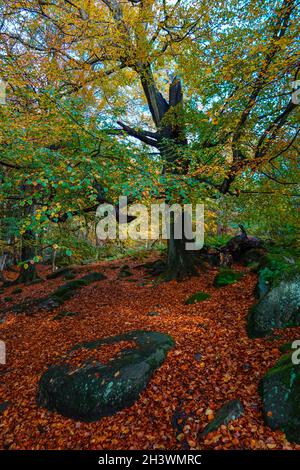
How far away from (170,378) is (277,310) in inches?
101

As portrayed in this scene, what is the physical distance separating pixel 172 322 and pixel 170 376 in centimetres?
200

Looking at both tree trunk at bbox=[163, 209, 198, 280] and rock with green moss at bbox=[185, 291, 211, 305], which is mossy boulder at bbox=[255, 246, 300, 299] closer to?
rock with green moss at bbox=[185, 291, 211, 305]

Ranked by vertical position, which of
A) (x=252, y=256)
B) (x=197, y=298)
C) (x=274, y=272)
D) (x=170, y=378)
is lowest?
(x=170, y=378)

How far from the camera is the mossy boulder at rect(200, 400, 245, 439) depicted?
3.04 meters

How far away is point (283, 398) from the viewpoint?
300 cm

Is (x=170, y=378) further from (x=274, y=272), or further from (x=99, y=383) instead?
(x=274, y=272)

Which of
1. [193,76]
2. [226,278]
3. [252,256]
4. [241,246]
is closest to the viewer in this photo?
[193,76]

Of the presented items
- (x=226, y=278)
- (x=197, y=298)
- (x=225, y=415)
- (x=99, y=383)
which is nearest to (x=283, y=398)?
(x=225, y=415)

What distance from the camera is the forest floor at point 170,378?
316 centimetres

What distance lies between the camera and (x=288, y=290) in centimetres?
493

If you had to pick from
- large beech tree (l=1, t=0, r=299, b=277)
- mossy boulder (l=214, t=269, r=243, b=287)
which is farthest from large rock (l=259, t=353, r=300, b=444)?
mossy boulder (l=214, t=269, r=243, b=287)

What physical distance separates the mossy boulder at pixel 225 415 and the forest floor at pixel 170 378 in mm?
59

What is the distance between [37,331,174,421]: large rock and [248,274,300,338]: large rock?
1942mm

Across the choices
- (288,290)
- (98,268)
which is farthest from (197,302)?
(98,268)
